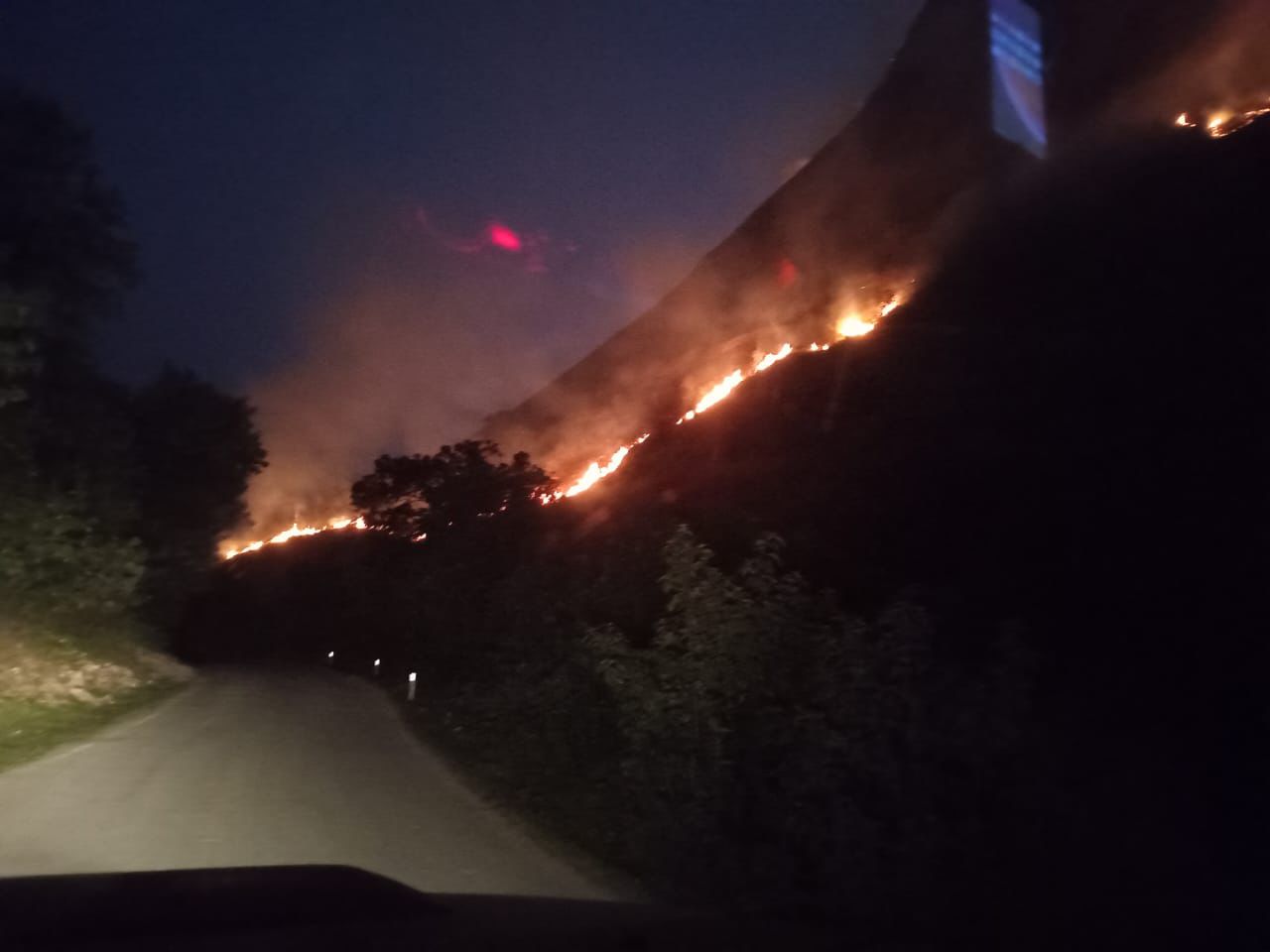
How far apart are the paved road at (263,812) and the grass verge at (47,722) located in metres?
0.53

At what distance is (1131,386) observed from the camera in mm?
18344

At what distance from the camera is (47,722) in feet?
61.9

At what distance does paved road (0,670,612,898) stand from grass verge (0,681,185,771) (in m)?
0.53

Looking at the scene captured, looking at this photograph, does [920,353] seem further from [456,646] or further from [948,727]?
[948,727]

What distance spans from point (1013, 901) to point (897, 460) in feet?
48.1

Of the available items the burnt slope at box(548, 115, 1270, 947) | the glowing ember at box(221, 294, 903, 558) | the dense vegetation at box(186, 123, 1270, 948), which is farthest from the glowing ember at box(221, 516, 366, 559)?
the burnt slope at box(548, 115, 1270, 947)

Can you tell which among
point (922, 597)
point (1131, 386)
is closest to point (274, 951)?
point (922, 597)

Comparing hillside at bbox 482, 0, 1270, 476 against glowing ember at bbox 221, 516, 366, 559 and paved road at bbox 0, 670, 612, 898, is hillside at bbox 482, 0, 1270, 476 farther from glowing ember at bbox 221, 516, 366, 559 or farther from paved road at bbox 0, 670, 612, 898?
paved road at bbox 0, 670, 612, 898

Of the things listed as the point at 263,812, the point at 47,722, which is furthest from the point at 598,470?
the point at 263,812

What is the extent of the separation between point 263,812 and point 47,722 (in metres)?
10.1

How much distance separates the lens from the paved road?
8.74 meters

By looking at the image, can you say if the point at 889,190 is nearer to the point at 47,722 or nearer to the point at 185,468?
the point at 185,468

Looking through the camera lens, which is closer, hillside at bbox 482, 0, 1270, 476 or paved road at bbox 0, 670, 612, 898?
paved road at bbox 0, 670, 612, 898

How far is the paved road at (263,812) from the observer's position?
8742 millimetres
